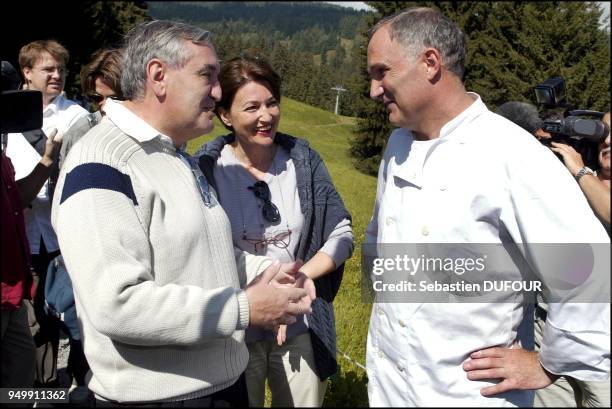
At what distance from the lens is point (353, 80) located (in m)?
31.4

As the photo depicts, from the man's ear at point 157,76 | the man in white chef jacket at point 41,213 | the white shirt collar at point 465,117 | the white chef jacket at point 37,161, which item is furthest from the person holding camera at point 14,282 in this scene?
the white shirt collar at point 465,117

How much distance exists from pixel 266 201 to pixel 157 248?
109cm

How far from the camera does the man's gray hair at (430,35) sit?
90.9 inches

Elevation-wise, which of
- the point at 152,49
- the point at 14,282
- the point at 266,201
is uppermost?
the point at 152,49

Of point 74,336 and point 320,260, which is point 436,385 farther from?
point 74,336

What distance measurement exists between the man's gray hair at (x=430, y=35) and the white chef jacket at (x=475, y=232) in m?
0.23

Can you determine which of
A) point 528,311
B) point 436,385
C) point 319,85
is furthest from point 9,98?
point 319,85

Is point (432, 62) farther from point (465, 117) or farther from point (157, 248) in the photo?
point (157, 248)

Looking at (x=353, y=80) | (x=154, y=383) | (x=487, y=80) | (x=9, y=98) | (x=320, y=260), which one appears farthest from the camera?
(x=353, y=80)

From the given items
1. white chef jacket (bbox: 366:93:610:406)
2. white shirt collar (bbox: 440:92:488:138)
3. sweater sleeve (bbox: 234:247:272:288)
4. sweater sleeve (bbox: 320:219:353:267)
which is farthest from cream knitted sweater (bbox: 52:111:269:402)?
white shirt collar (bbox: 440:92:488:138)

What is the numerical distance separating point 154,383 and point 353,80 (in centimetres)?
3064

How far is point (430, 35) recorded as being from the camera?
7.57ft

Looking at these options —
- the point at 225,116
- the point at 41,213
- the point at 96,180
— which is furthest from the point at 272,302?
the point at 41,213

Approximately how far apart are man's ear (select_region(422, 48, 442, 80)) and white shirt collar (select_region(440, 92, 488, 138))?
0.67 feet
